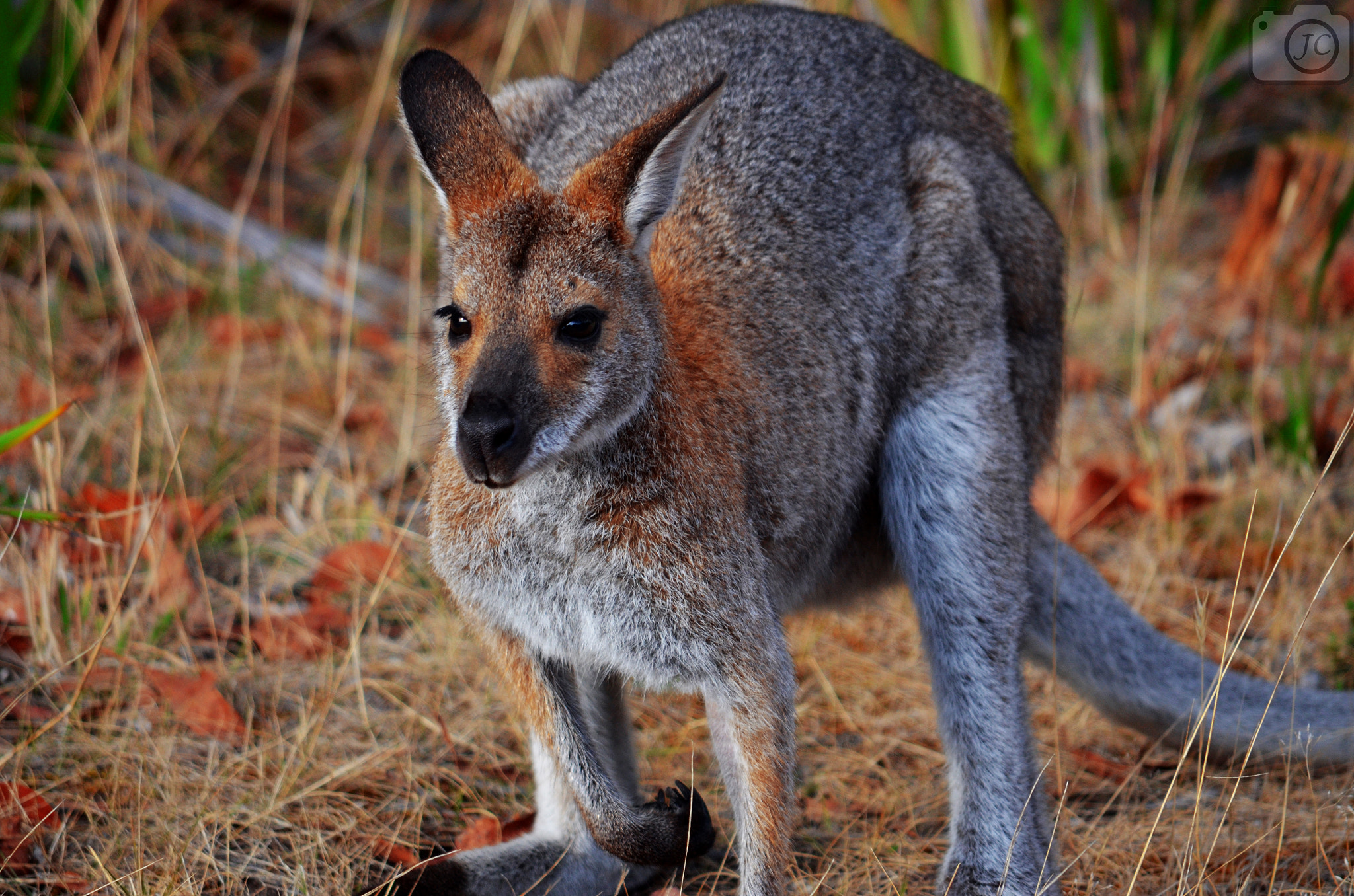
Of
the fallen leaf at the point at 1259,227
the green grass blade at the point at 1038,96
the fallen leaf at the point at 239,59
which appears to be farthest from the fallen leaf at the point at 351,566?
the fallen leaf at the point at 1259,227

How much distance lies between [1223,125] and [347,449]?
17.2ft

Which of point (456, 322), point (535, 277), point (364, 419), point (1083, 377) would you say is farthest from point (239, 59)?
point (535, 277)

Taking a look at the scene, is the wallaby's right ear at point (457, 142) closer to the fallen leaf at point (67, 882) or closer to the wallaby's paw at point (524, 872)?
the wallaby's paw at point (524, 872)

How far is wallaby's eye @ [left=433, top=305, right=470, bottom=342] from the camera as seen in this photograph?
249 cm

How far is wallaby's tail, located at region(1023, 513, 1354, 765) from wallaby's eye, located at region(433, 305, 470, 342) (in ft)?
5.70

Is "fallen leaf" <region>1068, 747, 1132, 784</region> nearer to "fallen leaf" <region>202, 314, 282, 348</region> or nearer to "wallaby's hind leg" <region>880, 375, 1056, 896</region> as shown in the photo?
"wallaby's hind leg" <region>880, 375, 1056, 896</region>

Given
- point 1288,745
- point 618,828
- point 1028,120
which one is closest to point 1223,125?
point 1028,120

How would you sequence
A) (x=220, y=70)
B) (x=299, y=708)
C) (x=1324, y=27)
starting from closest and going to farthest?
(x=299, y=708) → (x=1324, y=27) → (x=220, y=70)

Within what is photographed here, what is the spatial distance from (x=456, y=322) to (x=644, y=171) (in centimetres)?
48

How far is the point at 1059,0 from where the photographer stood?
720cm

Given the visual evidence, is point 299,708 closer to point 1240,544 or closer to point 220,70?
point 1240,544

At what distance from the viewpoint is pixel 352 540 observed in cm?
409

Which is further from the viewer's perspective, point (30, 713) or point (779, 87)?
point (779, 87)

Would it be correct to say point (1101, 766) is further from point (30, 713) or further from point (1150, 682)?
point (30, 713)
